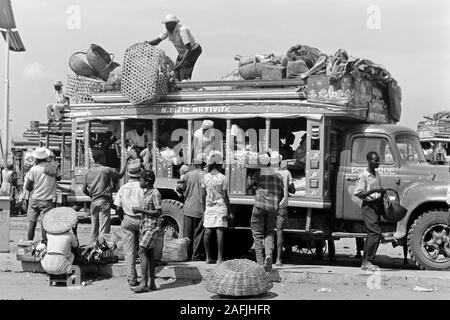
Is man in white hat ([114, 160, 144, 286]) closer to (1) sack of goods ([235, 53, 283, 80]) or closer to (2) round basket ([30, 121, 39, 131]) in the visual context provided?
(1) sack of goods ([235, 53, 283, 80])

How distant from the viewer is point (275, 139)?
1168cm

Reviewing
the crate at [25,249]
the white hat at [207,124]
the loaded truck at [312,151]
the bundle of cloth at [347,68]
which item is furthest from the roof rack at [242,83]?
the crate at [25,249]

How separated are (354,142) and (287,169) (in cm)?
120

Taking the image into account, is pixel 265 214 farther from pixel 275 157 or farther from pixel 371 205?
pixel 371 205

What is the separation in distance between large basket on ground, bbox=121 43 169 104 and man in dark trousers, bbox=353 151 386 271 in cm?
398

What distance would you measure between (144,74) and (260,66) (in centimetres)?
204

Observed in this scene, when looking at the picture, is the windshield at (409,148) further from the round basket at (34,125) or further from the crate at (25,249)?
the round basket at (34,125)

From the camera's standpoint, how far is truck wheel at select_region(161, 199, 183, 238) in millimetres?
11805

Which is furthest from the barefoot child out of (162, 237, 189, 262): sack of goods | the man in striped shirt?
the man in striped shirt

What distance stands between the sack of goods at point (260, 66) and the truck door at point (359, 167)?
1863 millimetres

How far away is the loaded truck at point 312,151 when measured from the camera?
34.9 ft

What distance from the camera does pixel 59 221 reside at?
33.1 feet

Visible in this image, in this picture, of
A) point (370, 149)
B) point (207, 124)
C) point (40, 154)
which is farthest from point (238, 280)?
point (40, 154)

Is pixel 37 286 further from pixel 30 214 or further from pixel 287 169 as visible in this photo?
pixel 287 169
